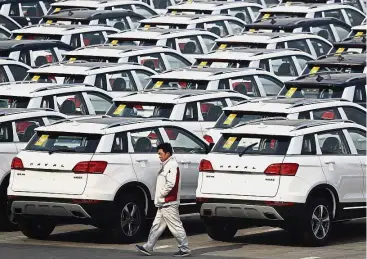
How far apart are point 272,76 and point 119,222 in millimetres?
8125

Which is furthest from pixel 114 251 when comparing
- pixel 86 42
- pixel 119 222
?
Answer: pixel 86 42

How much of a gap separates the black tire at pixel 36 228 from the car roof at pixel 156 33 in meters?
12.5

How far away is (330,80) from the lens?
26172mm

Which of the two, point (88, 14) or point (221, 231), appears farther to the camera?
point (88, 14)

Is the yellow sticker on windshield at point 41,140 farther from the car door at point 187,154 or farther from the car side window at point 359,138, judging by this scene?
the car side window at point 359,138

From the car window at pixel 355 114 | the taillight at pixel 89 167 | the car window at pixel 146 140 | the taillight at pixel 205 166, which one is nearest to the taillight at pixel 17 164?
the taillight at pixel 89 167

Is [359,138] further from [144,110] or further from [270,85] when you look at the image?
[270,85]

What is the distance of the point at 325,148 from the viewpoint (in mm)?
21062

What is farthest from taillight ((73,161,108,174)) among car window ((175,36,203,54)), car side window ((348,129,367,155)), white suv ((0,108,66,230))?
car window ((175,36,203,54))

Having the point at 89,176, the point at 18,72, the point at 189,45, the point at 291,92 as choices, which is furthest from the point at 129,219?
the point at 189,45

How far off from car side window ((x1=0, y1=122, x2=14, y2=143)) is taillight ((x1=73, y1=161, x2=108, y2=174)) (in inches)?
79.0

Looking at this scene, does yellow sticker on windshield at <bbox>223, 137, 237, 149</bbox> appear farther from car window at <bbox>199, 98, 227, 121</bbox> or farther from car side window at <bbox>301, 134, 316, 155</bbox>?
car window at <bbox>199, 98, 227, 121</bbox>

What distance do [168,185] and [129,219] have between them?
149cm

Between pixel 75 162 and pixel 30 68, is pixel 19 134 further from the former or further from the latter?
pixel 30 68
